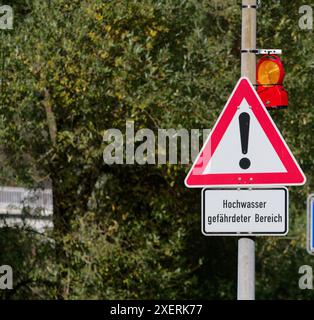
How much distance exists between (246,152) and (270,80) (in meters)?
1.48

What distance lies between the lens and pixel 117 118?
1465 centimetres

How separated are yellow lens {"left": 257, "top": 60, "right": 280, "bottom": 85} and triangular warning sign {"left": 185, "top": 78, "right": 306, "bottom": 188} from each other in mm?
1180

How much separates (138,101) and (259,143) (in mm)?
7705

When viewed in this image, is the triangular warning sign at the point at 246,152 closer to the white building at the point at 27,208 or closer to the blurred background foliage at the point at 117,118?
the blurred background foliage at the point at 117,118

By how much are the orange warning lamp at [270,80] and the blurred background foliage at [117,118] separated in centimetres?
612

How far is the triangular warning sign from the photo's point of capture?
6.65 m

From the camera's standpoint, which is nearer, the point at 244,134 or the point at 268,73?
the point at 244,134

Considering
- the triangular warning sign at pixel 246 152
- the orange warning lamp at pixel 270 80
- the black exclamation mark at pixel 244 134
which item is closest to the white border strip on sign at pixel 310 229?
the triangular warning sign at pixel 246 152

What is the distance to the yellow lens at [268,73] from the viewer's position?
800cm

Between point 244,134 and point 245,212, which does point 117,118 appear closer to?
point 244,134

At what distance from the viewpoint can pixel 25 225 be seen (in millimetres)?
15852

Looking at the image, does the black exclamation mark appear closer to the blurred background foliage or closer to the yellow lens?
the yellow lens

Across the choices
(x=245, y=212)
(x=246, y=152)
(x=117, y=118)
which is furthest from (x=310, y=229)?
(x=117, y=118)

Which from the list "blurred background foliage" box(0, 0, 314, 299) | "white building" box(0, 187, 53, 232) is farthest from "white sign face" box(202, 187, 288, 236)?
"white building" box(0, 187, 53, 232)
